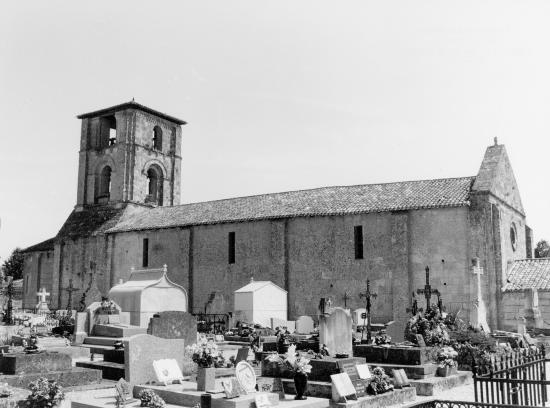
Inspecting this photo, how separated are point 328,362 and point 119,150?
113 ft

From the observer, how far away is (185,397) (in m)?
11.1

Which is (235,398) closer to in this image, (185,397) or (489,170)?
(185,397)

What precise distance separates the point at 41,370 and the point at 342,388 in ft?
21.6

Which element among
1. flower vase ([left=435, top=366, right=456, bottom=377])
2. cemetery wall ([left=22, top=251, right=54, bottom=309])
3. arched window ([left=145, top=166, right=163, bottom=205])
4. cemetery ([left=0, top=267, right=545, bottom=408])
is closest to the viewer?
cemetery ([left=0, top=267, right=545, bottom=408])

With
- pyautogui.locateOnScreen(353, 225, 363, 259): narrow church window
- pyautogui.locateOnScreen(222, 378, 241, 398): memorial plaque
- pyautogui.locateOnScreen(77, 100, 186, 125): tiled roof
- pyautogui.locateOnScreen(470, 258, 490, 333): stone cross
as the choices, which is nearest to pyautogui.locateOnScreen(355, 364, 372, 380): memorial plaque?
pyautogui.locateOnScreen(222, 378, 241, 398): memorial plaque

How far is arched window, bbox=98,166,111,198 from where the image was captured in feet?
151

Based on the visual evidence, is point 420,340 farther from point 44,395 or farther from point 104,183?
point 104,183

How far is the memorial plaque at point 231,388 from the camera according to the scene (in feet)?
33.8

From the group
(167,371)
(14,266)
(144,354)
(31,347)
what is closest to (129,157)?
(31,347)

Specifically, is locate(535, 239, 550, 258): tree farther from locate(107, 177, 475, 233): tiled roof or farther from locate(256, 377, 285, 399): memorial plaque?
locate(256, 377, 285, 399): memorial plaque

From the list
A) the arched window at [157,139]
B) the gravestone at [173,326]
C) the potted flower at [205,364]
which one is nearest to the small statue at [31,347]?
the gravestone at [173,326]

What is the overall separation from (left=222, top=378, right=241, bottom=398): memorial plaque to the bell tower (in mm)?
34297

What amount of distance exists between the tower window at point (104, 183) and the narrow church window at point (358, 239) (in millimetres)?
22448

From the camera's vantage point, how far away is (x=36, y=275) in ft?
151
